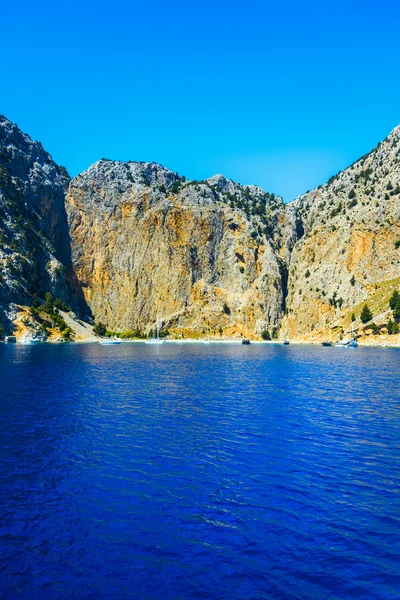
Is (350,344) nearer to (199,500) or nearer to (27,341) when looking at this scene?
(27,341)

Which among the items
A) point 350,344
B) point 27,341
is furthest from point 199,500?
point 27,341

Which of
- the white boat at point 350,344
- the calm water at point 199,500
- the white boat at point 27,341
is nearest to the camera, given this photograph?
the calm water at point 199,500

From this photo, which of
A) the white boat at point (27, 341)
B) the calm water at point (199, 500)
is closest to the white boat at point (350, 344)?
the white boat at point (27, 341)

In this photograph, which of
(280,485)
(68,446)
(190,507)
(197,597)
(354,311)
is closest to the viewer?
(197,597)

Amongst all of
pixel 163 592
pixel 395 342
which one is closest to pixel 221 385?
pixel 163 592

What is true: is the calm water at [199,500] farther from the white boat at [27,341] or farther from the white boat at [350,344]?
the white boat at [27,341]

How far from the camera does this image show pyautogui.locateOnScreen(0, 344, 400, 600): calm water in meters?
16.0

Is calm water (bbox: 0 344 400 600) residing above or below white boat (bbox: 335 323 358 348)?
below

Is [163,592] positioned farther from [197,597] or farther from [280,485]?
[280,485]

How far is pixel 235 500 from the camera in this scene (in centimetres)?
2239

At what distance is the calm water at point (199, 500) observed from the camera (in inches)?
628

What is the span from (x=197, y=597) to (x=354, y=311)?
178 meters

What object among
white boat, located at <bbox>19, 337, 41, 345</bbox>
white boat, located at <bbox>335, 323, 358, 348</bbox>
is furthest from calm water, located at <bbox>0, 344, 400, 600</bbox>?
white boat, located at <bbox>19, 337, 41, 345</bbox>

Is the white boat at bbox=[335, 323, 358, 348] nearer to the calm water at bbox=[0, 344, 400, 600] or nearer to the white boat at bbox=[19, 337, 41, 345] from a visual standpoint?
the white boat at bbox=[19, 337, 41, 345]
